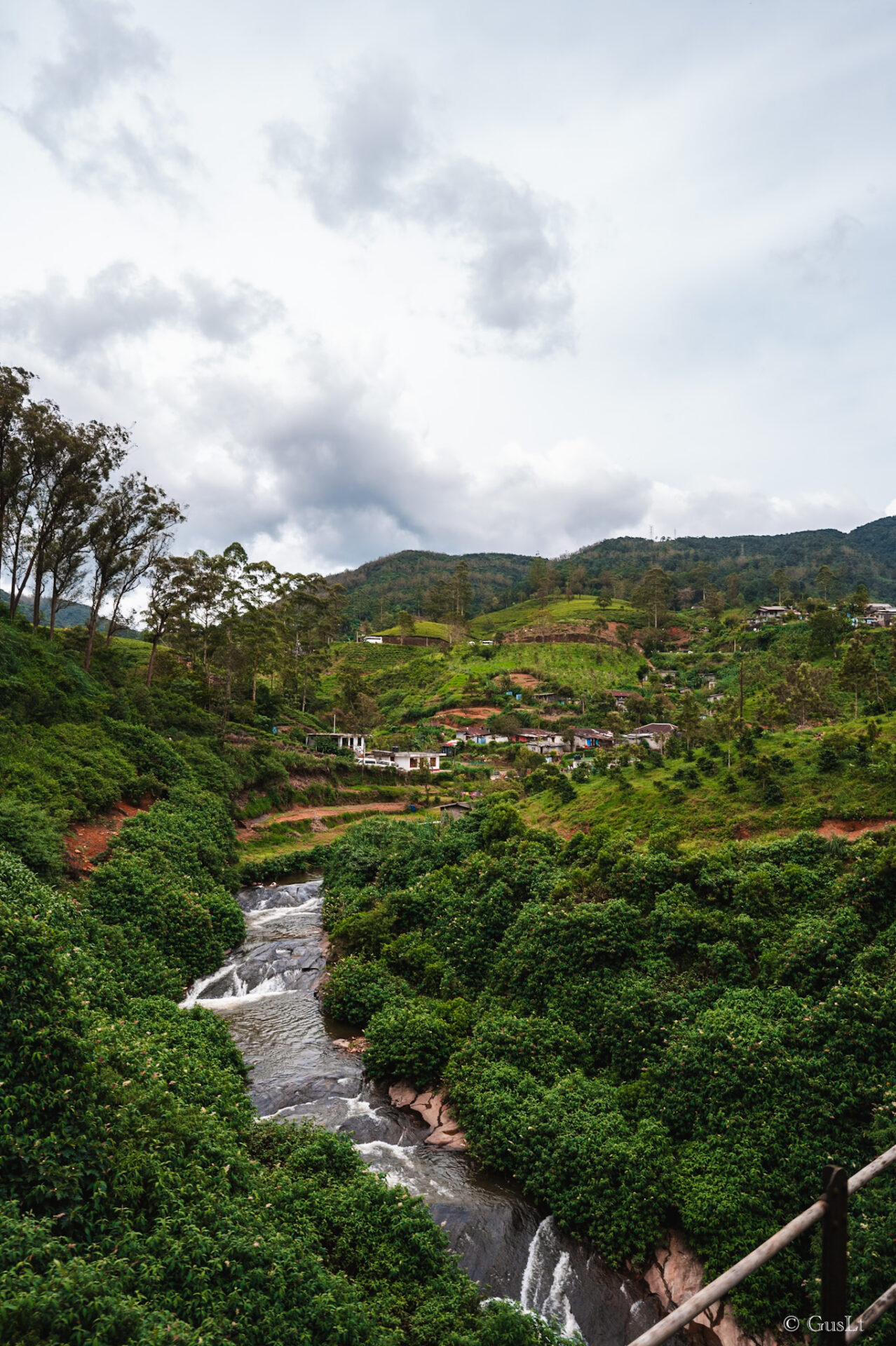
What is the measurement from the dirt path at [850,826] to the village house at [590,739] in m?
47.3

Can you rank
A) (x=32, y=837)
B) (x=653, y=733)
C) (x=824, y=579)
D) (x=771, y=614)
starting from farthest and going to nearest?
(x=824, y=579) → (x=771, y=614) → (x=653, y=733) → (x=32, y=837)

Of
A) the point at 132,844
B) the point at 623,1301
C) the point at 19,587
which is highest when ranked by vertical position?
the point at 19,587

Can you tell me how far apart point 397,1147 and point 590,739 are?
57507mm

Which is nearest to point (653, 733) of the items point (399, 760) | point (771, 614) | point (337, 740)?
point (399, 760)

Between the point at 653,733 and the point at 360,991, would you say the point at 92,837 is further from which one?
the point at 653,733

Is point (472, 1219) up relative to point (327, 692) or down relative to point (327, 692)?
down

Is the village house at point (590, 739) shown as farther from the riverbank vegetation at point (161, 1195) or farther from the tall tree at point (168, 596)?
the riverbank vegetation at point (161, 1195)

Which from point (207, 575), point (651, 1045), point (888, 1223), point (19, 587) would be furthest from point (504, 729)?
point (888, 1223)

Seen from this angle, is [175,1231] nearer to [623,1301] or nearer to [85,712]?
[623,1301]

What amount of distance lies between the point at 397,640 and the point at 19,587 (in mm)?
76820

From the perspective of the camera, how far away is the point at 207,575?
148 feet

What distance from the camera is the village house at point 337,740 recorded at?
58.8 meters

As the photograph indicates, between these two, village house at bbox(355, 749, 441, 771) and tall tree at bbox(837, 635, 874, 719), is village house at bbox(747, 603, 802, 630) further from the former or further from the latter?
tall tree at bbox(837, 635, 874, 719)

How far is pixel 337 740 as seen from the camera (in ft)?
205
